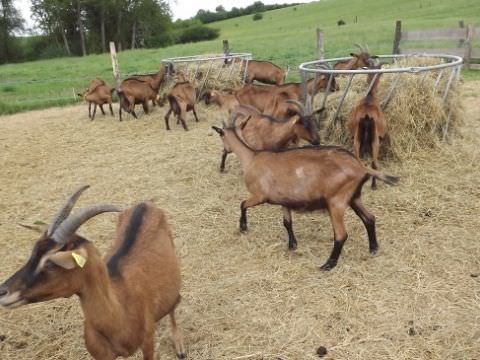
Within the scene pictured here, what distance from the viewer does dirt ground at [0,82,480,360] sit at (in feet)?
12.4

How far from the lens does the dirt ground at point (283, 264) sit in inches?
148

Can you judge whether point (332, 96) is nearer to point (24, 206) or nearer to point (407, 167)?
point (407, 167)

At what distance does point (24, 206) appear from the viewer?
695 centimetres

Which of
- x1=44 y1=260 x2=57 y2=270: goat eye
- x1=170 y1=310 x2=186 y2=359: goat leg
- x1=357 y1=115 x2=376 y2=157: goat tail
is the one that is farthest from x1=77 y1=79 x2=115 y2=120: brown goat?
x1=44 y1=260 x2=57 y2=270: goat eye

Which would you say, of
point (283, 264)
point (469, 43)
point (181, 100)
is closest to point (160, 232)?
point (283, 264)

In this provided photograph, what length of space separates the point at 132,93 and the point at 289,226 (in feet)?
27.5

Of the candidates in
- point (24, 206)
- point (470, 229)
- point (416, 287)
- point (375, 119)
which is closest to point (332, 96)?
point (375, 119)

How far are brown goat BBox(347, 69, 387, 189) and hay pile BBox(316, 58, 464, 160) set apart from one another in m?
0.54

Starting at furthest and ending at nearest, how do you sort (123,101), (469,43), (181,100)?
(469,43)
(123,101)
(181,100)

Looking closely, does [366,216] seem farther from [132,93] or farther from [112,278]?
[132,93]

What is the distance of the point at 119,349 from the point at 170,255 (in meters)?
0.81

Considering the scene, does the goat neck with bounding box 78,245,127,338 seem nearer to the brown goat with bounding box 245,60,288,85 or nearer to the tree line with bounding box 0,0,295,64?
the brown goat with bounding box 245,60,288,85

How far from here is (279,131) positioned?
695 centimetres

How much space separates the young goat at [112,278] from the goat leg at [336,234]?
175cm
